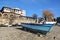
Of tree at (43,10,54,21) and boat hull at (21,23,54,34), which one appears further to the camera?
tree at (43,10,54,21)

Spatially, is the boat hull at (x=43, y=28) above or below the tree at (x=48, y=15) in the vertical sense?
below

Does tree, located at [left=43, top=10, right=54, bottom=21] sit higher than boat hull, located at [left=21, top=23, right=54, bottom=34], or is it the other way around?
tree, located at [left=43, top=10, right=54, bottom=21]

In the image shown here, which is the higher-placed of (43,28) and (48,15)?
(48,15)

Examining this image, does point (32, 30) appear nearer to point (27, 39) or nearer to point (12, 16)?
point (27, 39)

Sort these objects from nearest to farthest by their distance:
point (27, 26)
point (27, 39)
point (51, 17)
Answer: point (27, 39) < point (27, 26) < point (51, 17)

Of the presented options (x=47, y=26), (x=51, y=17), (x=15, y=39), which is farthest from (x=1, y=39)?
(x=51, y=17)

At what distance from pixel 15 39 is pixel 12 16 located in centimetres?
3640

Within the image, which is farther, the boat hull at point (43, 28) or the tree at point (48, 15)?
the tree at point (48, 15)

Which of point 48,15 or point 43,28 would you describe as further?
point 48,15

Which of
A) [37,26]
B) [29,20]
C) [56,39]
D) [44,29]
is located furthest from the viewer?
[29,20]

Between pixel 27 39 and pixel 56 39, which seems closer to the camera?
pixel 27 39

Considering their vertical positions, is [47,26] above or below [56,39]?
above

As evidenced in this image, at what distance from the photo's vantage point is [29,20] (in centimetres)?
5688

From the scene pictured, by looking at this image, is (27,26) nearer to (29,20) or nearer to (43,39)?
(43,39)
